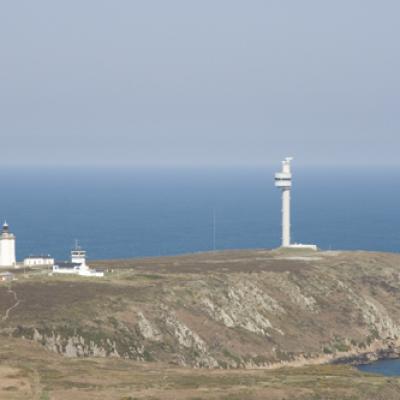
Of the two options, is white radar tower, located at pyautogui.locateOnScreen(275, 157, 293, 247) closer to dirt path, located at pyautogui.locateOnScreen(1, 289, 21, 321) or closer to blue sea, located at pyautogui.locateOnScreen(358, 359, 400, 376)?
blue sea, located at pyautogui.locateOnScreen(358, 359, 400, 376)

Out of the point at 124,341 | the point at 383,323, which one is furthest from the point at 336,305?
the point at 124,341

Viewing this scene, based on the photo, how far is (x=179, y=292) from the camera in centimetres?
12594

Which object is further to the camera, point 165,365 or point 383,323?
point 383,323

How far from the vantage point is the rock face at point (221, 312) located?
108 metres

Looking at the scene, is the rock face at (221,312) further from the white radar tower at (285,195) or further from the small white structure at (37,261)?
the white radar tower at (285,195)

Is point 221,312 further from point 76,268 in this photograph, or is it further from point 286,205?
point 286,205

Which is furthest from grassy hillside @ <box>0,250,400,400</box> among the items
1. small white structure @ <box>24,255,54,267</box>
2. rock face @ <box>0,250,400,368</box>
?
small white structure @ <box>24,255,54,267</box>

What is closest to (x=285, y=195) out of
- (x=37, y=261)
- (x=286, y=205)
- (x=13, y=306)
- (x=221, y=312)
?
(x=286, y=205)

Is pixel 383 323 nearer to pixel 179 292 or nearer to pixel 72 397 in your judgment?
pixel 179 292

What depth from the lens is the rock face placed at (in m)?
108

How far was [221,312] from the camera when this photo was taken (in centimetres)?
12462

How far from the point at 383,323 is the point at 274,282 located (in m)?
12.9

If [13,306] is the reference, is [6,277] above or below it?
above

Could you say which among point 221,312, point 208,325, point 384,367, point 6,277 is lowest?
point 384,367
